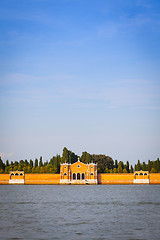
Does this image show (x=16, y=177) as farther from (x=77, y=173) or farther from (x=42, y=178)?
(x=77, y=173)

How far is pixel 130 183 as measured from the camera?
105125 millimetres

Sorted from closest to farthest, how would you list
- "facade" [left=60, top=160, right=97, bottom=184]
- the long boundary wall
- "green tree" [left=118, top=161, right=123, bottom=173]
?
→ 1. the long boundary wall
2. "facade" [left=60, top=160, right=97, bottom=184]
3. "green tree" [left=118, top=161, right=123, bottom=173]

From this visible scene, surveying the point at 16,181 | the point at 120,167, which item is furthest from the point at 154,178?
the point at 16,181

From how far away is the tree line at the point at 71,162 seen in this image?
110700mm

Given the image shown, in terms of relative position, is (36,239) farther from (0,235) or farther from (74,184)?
(74,184)

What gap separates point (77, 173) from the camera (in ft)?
351

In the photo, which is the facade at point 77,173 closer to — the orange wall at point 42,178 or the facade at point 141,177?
the orange wall at point 42,178

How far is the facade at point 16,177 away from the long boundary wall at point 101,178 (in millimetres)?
1148

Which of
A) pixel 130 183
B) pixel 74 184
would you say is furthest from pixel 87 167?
pixel 130 183

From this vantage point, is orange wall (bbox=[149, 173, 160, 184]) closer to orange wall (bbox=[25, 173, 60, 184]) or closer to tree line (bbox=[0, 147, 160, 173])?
tree line (bbox=[0, 147, 160, 173])

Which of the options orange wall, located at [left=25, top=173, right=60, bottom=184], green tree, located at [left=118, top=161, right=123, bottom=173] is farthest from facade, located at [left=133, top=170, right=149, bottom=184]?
orange wall, located at [left=25, top=173, right=60, bottom=184]

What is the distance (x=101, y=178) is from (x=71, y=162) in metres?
14.6

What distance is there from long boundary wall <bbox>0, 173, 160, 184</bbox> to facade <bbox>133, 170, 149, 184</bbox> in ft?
3.05

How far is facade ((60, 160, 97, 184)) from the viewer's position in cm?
10588
